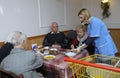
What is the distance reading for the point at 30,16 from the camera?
3262mm

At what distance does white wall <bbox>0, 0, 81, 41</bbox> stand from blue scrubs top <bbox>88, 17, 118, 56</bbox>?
140cm

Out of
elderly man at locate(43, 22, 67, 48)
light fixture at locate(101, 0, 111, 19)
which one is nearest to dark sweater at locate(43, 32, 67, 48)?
elderly man at locate(43, 22, 67, 48)

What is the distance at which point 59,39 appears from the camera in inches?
138

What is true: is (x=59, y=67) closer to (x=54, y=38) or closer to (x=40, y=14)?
(x=54, y=38)

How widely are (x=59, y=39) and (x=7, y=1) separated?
1287mm

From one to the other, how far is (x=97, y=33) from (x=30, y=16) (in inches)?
61.1

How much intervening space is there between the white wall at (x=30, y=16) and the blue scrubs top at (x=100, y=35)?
1396mm

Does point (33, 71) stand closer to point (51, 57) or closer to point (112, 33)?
point (51, 57)

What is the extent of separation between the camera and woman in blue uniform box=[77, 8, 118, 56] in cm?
221

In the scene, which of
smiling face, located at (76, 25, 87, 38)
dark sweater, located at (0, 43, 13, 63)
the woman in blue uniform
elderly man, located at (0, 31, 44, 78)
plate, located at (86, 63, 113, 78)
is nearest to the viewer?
plate, located at (86, 63, 113, 78)

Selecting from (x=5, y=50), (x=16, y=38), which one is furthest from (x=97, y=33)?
(x=5, y=50)

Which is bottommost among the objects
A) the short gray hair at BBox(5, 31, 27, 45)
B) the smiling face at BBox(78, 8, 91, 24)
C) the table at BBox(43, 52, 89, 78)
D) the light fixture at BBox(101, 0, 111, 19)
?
the table at BBox(43, 52, 89, 78)

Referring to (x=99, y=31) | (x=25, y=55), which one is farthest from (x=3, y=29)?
(x=99, y=31)

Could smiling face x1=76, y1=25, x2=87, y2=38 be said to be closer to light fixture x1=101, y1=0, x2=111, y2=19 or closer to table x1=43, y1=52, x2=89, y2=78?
table x1=43, y1=52, x2=89, y2=78
